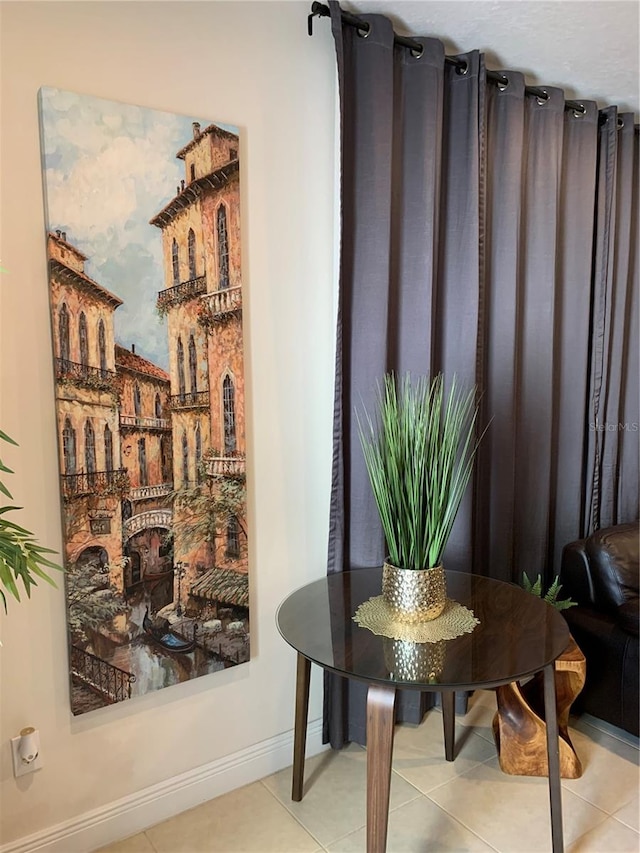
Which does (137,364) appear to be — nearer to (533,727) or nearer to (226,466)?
(226,466)

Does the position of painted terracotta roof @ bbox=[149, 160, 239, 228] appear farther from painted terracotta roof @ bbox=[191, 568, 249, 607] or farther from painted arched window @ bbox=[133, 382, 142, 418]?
painted terracotta roof @ bbox=[191, 568, 249, 607]

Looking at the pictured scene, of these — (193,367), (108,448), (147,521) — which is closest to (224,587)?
(147,521)

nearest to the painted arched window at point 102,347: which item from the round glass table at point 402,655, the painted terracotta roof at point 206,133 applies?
the painted terracotta roof at point 206,133

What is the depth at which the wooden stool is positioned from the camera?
2.01 m

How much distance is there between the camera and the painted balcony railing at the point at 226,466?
72.4 inches

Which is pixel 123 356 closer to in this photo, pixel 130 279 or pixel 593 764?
pixel 130 279

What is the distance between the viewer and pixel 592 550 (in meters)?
2.33

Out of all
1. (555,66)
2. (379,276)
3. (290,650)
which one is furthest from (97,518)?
(555,66)

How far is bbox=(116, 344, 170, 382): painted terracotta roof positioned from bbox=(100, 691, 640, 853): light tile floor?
49.8 inches

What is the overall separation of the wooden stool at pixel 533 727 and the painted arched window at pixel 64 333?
1574mm

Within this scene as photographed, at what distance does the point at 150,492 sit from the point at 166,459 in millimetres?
97

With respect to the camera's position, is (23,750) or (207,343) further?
(207,343)

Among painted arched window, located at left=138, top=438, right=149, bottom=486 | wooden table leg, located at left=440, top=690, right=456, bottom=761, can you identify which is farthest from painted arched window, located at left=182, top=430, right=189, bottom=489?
wooden table leg, located at left=440, top=690, right=456, bottom=761

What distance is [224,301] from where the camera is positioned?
182 centimetres
